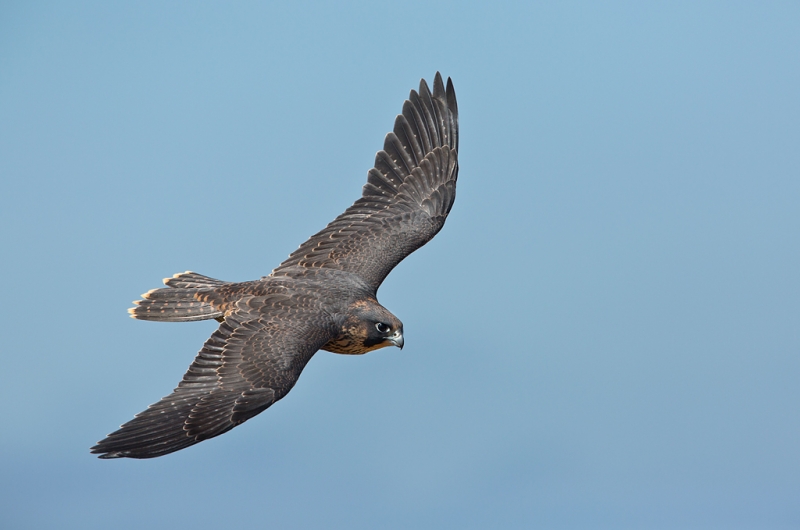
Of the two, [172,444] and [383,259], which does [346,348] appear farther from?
[172,444]

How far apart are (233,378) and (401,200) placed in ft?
14.1

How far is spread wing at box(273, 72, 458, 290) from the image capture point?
13203 mm

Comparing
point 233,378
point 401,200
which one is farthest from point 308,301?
point 401,200

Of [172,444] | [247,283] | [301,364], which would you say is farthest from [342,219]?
[172,444]

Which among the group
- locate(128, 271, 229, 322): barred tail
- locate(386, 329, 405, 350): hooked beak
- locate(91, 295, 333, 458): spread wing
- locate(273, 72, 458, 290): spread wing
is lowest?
locate(91, 295, 333, 458): spread wing

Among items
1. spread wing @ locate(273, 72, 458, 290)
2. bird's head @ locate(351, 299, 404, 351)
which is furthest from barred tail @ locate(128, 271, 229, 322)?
bird's head @ locate(351, 299, 404, 351)

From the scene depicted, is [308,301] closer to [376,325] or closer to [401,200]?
[376,325]

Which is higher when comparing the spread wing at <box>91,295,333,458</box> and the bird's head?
the bird's head

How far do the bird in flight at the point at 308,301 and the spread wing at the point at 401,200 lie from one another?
1cm

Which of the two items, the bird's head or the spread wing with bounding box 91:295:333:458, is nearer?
the spread wing with bounding box 91:295:333:458

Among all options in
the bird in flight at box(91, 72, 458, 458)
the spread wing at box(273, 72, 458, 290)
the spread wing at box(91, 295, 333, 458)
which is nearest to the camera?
the spread wing at box(91, 295, 333, 458)

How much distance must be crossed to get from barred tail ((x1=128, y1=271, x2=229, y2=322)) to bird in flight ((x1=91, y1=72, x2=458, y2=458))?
0.01 meters

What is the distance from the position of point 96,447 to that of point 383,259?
15.2ft

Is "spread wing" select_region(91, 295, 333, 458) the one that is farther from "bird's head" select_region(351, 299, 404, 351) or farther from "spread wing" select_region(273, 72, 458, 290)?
"spread wing" select_region(273, 72, 458, 290)
